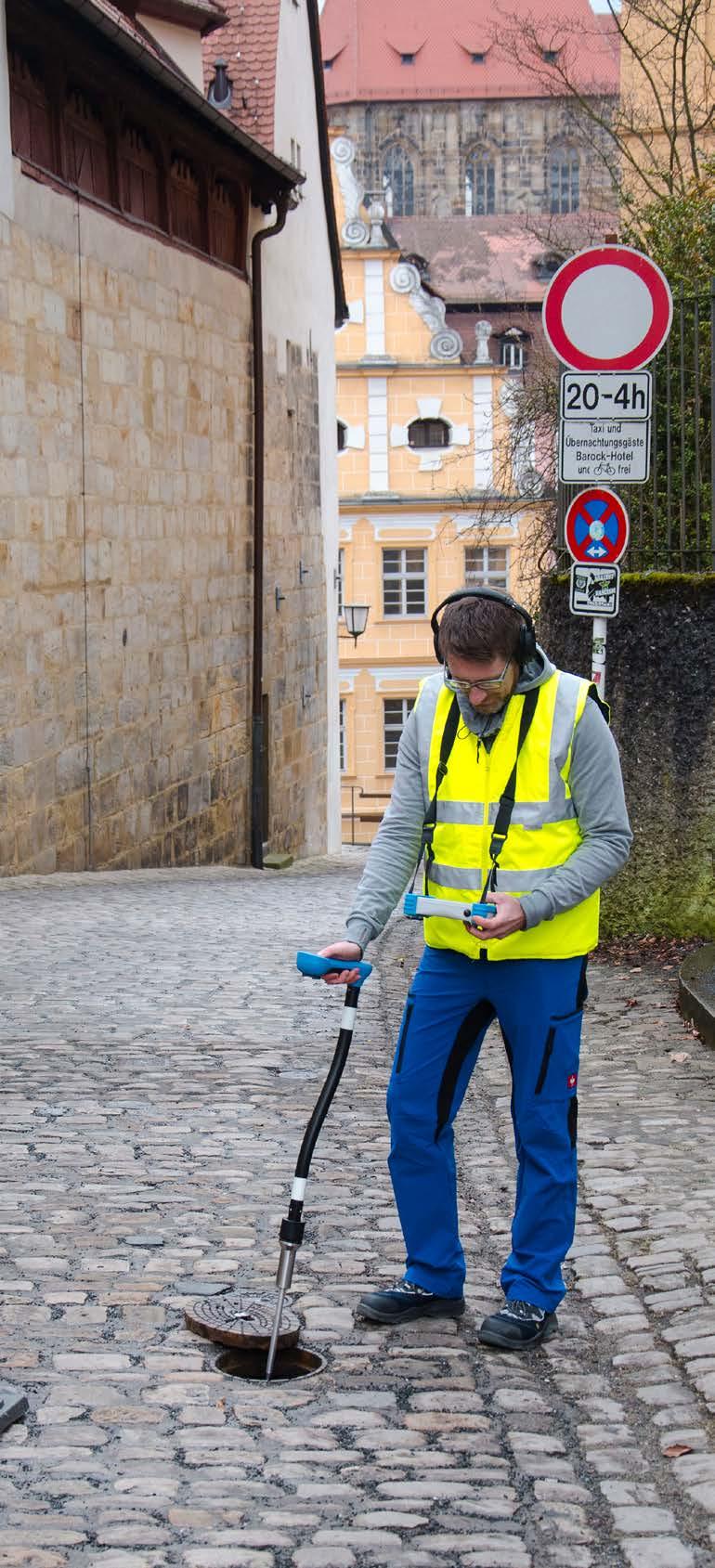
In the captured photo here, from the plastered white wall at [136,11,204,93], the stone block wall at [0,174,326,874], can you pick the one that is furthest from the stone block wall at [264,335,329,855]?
the plastered white wall at [136,11,204,93]

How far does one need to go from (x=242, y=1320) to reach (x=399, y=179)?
8076 cm

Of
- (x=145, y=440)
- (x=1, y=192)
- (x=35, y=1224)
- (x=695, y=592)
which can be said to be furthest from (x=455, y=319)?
(x=35, y=1224)

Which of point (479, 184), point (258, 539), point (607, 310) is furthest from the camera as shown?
point (479, 184)

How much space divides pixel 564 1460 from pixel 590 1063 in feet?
11.4

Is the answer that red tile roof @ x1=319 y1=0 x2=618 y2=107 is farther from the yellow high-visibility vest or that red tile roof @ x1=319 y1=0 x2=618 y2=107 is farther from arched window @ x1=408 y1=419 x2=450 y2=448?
the yellow high-visibility vest

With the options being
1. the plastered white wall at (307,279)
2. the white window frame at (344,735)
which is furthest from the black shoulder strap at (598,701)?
Result: the white window frame at (344,735)

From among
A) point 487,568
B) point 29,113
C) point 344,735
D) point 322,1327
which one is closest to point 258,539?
point 29,113

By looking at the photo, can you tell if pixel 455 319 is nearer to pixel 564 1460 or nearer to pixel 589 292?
pixel 589 292

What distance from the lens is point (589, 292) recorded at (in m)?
7.24

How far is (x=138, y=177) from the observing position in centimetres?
1666

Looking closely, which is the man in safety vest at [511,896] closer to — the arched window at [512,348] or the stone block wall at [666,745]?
the stone block wall at [666,745]

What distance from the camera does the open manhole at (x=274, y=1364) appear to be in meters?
3.93

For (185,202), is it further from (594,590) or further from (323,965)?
(323,965)

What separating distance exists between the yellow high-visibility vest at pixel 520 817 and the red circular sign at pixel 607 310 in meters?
3.44
